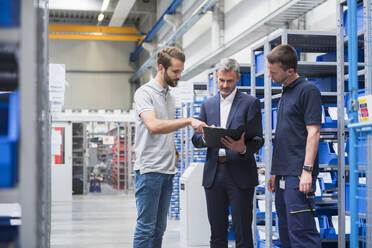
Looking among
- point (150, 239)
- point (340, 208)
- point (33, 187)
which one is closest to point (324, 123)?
point (340, 208)

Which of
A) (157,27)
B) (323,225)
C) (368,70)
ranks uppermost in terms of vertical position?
(157,27)

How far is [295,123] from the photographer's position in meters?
3.28

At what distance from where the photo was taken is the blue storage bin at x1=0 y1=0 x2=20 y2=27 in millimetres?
1100

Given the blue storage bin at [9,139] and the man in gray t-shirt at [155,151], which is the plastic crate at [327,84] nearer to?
the man in gray t-shirt at [155,151]

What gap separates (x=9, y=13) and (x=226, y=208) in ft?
8.12

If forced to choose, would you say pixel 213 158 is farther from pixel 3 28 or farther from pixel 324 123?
pixel 3 28

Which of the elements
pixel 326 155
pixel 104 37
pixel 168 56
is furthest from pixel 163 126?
pixel 104 37

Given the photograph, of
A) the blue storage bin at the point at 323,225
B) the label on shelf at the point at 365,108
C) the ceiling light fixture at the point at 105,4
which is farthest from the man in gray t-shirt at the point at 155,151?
the ceiling light fixture at the point at 105,4

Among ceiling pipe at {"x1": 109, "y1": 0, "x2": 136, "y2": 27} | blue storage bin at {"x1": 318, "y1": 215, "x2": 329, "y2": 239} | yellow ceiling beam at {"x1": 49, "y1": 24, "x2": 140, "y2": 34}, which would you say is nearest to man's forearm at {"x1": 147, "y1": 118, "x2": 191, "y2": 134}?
blue storage bin at {"x1": 318, "y1": 215, "x2": 329, "y2": 239}

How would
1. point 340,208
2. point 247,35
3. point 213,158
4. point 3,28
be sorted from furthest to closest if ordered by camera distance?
point 247,35 < point 340,208 < point 213,158 < point 3,28

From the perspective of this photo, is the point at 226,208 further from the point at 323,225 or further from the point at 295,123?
the point at 323,225

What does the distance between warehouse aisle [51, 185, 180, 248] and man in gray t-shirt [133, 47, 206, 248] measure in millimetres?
3474

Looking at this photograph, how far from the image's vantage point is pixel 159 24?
16.3 meters

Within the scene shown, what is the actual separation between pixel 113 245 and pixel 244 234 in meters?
3.76
